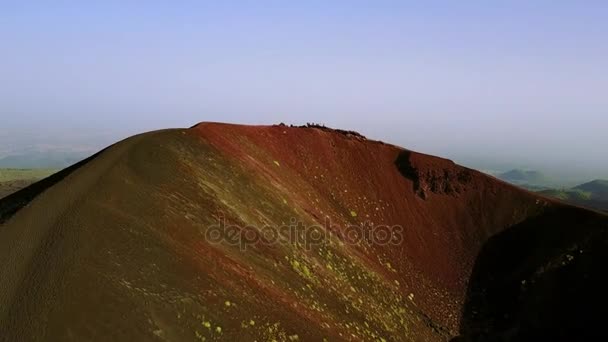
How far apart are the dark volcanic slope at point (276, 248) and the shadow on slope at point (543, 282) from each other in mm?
148

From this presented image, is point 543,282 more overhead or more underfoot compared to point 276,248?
more underfoot

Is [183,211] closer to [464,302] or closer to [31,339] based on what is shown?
[31,339]

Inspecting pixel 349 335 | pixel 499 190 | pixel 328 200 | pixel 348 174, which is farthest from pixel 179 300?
pixel 499 190

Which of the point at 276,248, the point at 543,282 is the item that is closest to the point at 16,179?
the point at 276,248

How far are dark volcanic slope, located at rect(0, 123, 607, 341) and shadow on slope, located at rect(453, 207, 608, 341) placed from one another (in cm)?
15

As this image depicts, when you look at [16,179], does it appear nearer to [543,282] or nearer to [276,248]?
[276,248]

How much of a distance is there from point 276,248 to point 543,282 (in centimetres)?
1910

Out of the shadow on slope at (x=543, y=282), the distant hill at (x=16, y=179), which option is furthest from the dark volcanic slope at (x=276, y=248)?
the distant hill at (x=16, y=179)

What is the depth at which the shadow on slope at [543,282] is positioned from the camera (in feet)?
96.4

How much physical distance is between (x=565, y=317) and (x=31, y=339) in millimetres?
28735

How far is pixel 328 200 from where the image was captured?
128 feet

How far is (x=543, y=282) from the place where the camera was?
33.0 m

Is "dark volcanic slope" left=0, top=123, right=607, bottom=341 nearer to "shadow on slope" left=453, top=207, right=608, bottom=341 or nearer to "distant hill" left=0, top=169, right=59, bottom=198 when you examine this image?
"shadow on slope" left=453, top=207, right=608, bottom=341

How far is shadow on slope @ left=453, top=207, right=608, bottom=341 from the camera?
2939cm
